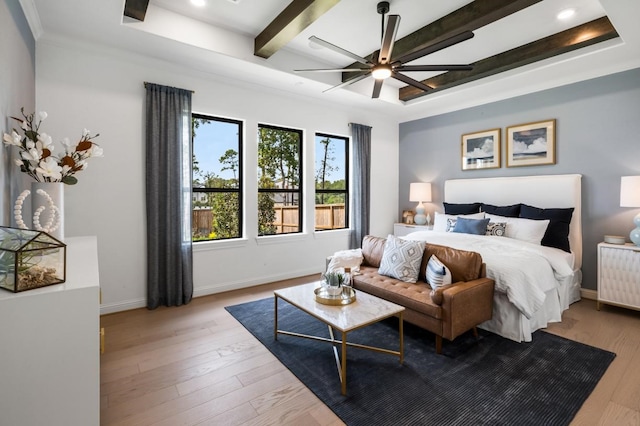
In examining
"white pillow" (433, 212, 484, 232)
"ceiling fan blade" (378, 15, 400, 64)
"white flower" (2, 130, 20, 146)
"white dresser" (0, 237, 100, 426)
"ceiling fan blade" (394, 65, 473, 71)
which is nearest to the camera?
"white dresser" (0, 237, 100, 426)

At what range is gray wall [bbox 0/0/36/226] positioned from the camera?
1987 mm

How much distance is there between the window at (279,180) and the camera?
15.2ft

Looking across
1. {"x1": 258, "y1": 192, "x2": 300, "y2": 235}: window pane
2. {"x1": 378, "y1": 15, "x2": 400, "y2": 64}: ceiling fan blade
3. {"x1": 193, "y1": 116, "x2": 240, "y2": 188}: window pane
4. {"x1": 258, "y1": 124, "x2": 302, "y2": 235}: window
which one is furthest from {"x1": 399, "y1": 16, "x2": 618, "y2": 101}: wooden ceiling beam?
{"x1": 193, "y1": 116, "x2": 240, "y2": 188}: window pane

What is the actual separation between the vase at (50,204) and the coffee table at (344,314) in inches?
67.1

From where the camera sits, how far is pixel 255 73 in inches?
152

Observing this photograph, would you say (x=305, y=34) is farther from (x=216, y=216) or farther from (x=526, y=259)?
(x=526, y=259)

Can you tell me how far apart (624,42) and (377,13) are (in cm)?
Result: 247

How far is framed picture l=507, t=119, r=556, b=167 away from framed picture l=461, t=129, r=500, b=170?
0.18 metres

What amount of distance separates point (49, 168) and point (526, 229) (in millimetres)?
4676

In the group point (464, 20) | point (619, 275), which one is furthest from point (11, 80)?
point (619, 275)

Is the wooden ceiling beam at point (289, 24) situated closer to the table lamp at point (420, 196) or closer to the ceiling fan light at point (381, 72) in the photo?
the ceiling fan light at point (381, 72)

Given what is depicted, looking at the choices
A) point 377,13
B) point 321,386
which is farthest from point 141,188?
point 377,13

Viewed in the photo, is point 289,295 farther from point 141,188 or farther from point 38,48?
point 38,48

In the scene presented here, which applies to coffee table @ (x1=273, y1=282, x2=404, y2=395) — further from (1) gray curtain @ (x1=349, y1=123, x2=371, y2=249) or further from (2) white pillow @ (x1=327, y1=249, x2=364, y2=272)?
(1) gray curtain @ (x1=349, y1=123, x2=371, y2=249)
